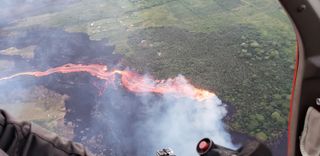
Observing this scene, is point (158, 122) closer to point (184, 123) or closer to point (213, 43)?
point (184, 123)

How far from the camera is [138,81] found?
630 cm

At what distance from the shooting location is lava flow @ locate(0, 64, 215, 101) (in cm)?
588

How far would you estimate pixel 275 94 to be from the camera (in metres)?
5.36

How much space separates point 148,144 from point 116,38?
2977 mm

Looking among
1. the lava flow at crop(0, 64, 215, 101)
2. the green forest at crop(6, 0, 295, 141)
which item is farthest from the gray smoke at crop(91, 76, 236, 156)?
the green forest at crop(6, 0, 295, 141)

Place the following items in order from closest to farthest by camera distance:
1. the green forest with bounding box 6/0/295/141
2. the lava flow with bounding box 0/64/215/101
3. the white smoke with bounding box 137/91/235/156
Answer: the white smoke with bounding box 137/91/235/156
the green forest with bounding box 6/0/295/141
the lava flow with bounding box 0/64/215/101

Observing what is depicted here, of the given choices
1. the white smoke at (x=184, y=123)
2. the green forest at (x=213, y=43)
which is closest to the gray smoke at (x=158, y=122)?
the white smoke at (x=184, y=123)

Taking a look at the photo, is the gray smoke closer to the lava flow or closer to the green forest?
the lava flow

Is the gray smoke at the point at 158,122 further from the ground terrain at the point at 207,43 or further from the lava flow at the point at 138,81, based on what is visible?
the ground terrain at the point at 207,43

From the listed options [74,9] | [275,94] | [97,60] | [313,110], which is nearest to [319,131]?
[313,110]

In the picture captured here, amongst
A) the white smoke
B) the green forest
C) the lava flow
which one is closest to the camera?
the white smoke

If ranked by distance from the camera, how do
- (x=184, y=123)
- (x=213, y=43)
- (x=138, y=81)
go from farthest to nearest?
(x=213, y=43) → (x=138, y=81) → (x=184, y=123)

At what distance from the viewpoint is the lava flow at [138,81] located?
5875 mm

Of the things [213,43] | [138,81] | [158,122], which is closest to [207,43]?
[213,43]
